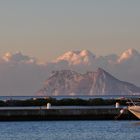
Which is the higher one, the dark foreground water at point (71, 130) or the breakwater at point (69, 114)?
the breakwater at point (69, 114)

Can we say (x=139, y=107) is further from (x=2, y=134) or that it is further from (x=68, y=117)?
(x=2, y=134)

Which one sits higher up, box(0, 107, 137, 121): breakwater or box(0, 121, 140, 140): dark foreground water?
box(0, 107, 137, 121): breakwater

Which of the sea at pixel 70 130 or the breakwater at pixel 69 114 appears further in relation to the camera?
the breakwater at pixel 69 114

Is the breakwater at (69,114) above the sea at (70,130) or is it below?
above

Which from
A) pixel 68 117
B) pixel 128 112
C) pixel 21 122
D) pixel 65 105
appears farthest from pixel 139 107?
pixel 65 105

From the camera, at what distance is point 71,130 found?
66.6 meters

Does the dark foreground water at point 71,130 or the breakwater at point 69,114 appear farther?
the breakwater at point 69,114

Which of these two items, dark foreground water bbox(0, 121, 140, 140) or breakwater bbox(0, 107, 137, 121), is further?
breakwater bbox(0, 107, 137, 121)

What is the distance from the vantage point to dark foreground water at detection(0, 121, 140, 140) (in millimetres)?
60219

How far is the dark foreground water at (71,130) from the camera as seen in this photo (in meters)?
Result: 60.2

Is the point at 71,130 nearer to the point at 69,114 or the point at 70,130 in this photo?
the point at 70,130

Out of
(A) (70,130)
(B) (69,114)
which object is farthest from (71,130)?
(B) (69,114)

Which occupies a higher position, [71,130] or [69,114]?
[69,114]

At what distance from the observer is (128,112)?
7794 centimetres
